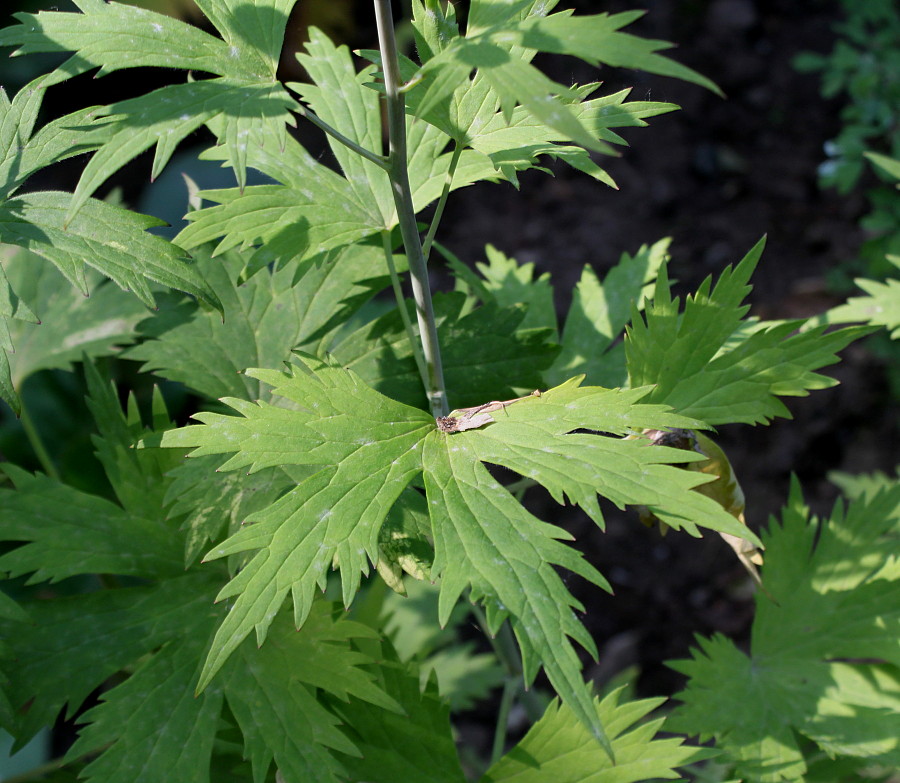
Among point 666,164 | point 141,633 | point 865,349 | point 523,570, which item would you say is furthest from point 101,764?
point 666,164

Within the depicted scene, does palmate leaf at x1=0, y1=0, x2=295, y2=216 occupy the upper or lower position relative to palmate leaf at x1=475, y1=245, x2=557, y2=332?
upper

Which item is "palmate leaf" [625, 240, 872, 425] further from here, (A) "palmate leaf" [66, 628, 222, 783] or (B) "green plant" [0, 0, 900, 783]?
(A) "palmate leaf" [66, 628, 222, 783]

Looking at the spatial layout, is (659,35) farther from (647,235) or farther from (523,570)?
(523,570)

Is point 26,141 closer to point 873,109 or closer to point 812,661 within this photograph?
point 812,661

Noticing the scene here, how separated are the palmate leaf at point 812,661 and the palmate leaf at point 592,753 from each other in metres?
0.12

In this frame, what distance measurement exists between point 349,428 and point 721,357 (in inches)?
16.9

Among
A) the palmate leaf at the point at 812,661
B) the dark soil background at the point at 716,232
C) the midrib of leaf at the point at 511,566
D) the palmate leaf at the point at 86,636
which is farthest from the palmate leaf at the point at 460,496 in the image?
the dark soil background at the point at 716,232

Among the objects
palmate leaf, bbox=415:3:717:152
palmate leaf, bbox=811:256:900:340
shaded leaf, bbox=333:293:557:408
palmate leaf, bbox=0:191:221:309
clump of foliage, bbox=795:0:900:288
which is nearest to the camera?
palmate leaf, bbox=415:3:717:152

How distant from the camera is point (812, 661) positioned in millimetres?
1169

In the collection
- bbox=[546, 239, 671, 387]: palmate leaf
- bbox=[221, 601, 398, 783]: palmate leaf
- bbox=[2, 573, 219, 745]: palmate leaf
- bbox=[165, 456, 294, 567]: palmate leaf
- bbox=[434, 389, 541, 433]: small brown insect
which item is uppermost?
bbox=[434, 389, 541, 433]: small brown insect

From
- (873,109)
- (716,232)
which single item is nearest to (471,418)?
(873,109)

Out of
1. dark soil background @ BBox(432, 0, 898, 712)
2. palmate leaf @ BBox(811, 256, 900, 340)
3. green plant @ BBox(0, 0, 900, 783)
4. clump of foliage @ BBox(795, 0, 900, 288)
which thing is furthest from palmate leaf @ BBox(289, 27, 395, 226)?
dark soil background @ BBox(432, 0, 898, 712)

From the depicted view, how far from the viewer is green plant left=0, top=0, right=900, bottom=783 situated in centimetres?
75

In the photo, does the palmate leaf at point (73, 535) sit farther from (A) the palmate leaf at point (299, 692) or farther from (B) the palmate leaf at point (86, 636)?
(A) the palmate leaf at point (299, 692)
